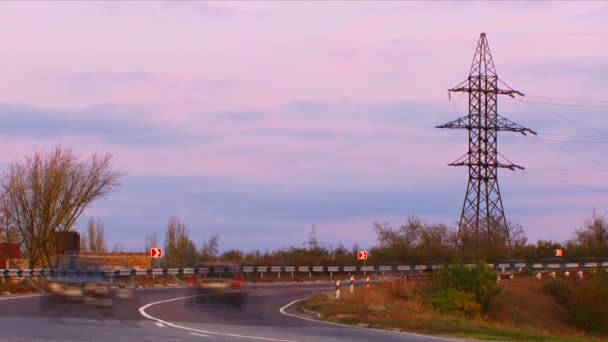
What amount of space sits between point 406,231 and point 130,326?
80596 millimetres

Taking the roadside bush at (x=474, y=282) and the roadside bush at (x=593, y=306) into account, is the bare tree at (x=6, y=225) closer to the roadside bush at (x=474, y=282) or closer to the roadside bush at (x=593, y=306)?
the roadside bush at (x=474, y=282)

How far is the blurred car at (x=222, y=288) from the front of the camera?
3462 centimetres

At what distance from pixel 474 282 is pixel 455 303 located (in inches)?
110

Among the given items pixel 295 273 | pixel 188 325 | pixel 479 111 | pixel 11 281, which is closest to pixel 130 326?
pixel 188 325

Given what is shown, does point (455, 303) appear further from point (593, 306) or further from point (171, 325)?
point (171, 325)

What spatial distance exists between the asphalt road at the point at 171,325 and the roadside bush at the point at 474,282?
11.6 m

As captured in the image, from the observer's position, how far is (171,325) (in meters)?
25.7

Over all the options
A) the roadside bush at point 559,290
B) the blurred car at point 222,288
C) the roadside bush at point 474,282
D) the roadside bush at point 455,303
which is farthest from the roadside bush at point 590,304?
the blurred car at point 222,288

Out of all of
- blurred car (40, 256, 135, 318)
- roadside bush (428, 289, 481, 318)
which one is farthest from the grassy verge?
blurred car (40, 256, 135, 318)

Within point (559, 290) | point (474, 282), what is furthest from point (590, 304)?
point (474, 282)

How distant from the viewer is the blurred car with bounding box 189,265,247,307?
34.6 metres

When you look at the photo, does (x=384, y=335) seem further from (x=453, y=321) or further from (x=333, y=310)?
(x=333, y=310)

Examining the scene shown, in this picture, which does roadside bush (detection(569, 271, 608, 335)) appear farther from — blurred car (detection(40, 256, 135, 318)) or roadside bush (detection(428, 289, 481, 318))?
blurred car (detection(40, 256, 135, 318))

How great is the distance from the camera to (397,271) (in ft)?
246
